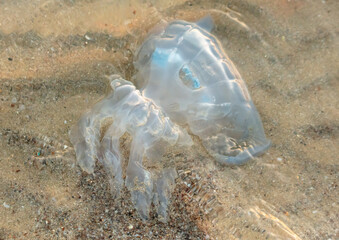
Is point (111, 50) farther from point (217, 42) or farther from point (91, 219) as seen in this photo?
point (91, 219)

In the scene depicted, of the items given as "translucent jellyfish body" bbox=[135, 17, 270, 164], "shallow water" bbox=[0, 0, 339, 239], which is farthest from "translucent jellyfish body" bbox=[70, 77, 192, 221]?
"translucent jellyfish body" bbox=[135, 17, 270, 164]

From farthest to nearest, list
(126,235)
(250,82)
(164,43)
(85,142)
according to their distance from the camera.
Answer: (250,82), (164,43), (85,142), (126,235)

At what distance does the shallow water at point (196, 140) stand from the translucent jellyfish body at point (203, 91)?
142 mm

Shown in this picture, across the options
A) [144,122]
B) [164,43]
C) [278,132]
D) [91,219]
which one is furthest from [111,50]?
[278,132]

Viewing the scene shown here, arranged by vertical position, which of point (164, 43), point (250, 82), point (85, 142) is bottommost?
point (85, 142)

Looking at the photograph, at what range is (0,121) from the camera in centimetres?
271

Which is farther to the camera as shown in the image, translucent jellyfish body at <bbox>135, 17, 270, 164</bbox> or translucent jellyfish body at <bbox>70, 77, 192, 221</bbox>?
translucent jellyfish body at <bbox>135, 17, 270, 164</bbox>

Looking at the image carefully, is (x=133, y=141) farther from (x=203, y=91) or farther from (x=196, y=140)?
(x=203, y=91)

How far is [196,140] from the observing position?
9.61ft

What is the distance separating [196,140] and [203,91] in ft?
1.54

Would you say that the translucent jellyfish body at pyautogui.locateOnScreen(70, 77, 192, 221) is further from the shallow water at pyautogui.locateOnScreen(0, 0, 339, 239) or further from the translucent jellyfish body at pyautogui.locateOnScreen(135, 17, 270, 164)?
the translucent jellyfish body at pyautogui.locateOnScreen(135, 17, 270, 164)

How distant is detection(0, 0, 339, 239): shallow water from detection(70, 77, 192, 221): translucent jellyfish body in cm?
8

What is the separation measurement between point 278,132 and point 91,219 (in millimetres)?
1900

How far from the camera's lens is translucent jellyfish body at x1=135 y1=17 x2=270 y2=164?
2832 millimetres
